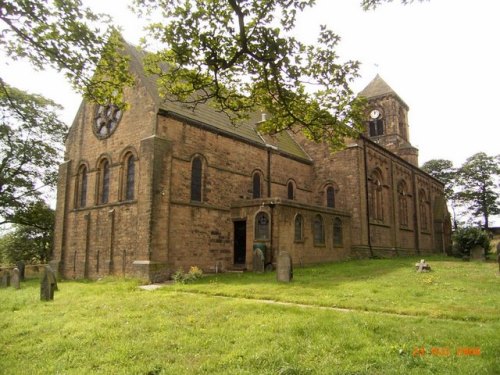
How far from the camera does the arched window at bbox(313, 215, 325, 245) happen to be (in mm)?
23172

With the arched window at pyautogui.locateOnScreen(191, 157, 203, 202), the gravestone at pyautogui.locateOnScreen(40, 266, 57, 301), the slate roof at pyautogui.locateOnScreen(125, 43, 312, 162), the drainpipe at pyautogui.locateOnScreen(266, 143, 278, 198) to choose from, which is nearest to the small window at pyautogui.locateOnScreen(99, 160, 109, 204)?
the arched window at pyautogui.locateOnScreen(191, 157, 203, 202)

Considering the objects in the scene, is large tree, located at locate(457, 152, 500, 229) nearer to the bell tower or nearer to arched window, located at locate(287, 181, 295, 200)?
the bell tower

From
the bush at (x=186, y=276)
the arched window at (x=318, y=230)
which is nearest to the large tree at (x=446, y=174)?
the arched window at (x=318, y=230)

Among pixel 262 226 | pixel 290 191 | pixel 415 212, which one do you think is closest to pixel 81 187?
pixel 262 226

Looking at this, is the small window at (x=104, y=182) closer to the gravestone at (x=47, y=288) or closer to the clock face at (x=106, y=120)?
the clock face at (x=106, y=120)

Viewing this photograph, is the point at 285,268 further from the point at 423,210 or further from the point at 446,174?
the point at 446,174

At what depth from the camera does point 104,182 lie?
2155cm

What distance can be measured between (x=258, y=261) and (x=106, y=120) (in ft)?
37.0

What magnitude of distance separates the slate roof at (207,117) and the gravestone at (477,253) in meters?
12.0

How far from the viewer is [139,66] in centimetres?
2139

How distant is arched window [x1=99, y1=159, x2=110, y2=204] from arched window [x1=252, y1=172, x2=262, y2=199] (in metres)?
8.23

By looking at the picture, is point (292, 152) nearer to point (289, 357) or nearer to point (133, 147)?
point (133, 147)

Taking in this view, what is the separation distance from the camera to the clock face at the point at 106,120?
21.4 meters

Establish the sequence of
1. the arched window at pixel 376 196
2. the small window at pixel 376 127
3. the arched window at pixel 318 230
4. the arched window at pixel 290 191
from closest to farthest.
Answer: the arched window at pixel 318 230 < the arched window at pixel 290 191 < the arched window at pixel 376 196 < the small window at pixel 376 127
